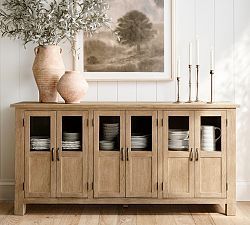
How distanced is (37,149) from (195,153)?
3.90 ft

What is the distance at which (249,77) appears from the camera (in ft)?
14.7

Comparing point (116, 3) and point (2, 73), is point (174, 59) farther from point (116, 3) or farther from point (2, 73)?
point (2, 73)

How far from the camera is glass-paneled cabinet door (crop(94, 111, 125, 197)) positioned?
401 centimetres

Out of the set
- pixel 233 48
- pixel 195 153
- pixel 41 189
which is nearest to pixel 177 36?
pixel 233 48

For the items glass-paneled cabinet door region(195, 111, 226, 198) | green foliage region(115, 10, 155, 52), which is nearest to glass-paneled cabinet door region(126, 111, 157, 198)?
glass-paneled cabinet door region(195, 111, 226, 198)

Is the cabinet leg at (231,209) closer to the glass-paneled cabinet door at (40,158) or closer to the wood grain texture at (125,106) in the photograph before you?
the wood grain texture at (125,106)

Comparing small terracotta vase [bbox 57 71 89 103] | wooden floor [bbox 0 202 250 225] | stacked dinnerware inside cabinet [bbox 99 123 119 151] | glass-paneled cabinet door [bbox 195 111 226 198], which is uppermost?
small terracotta vase [bbox 57 71 89 103]

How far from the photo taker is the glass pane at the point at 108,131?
402cm

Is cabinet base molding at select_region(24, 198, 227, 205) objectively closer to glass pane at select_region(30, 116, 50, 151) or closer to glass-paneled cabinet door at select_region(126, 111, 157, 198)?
glass-paneled cabinet door at select_region(126, 111, 157, 198)

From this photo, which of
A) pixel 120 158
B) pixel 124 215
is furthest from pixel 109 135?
pixel 124 215

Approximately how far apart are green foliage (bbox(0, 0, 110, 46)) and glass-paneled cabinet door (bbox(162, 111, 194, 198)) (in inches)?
39.1

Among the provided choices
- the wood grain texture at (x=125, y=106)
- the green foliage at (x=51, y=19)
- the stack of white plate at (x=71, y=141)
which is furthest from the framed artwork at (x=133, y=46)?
the stack of white plate at (x=71, y=141)

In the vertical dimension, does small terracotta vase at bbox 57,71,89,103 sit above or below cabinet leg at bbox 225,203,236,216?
above

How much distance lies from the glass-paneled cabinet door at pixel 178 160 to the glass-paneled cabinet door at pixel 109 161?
1.06 feet
